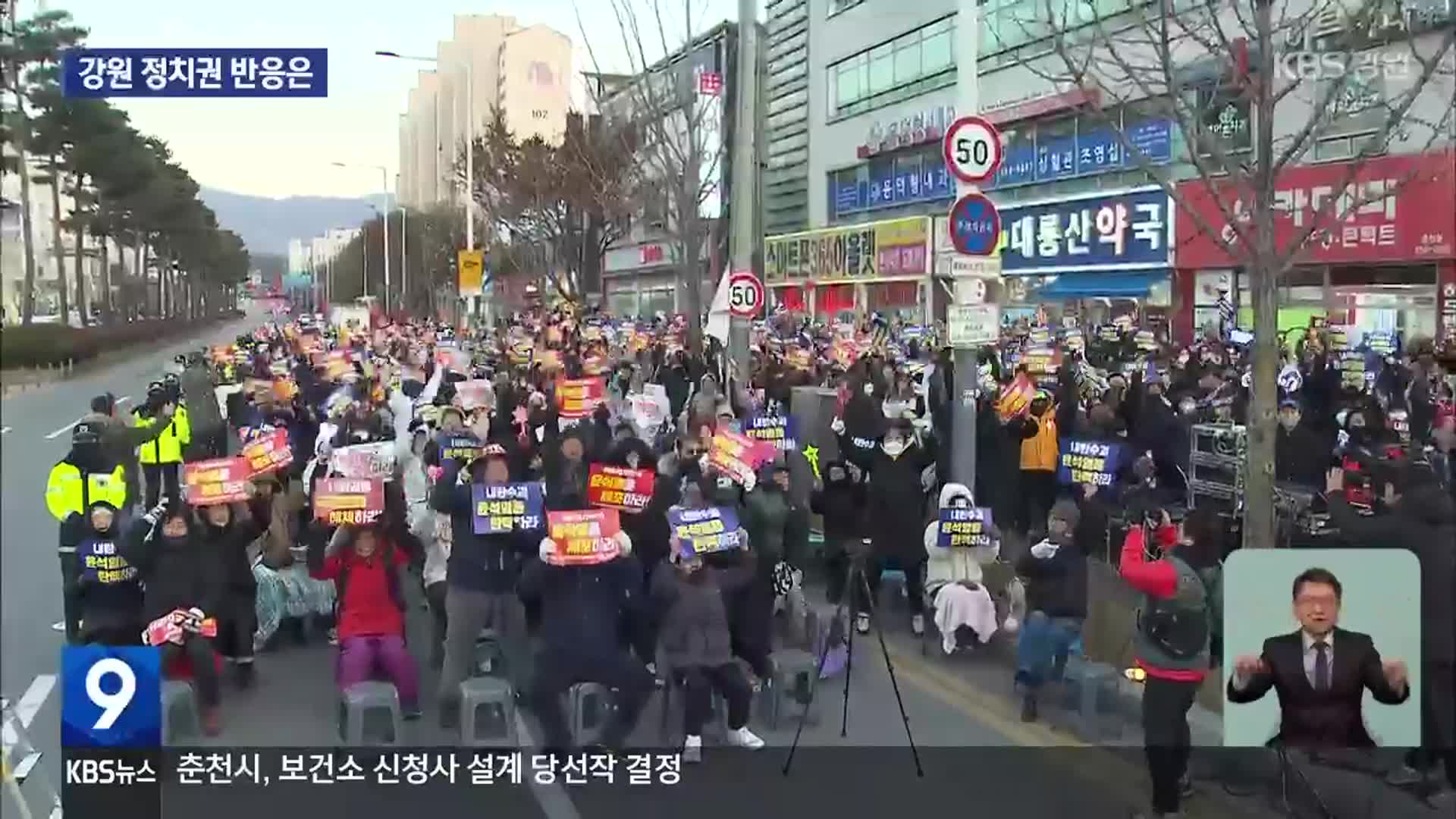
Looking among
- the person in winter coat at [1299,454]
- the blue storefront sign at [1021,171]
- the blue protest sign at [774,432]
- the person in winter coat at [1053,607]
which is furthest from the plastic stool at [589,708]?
the blue storefront sign at [1021,171]

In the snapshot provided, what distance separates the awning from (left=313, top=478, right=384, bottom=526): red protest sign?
24.4 metres

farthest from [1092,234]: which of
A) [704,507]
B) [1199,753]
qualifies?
[1199,753]

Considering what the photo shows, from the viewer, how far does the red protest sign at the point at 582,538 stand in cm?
759

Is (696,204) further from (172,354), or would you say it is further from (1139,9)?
(1139,9)

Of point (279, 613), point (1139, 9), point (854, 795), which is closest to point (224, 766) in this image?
point (854, 795)

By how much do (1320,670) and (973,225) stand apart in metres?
5.23

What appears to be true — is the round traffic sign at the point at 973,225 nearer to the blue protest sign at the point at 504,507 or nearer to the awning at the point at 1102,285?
the blue protest sign at the point at 504,507

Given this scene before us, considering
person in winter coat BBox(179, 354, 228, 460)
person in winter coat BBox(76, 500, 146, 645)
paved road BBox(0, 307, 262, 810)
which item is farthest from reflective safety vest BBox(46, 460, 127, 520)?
person in winter coat BBox(179, 354, 228, 460)

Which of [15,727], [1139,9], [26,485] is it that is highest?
[1139,9]

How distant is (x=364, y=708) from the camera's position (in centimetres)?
788

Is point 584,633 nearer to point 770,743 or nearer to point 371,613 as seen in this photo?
point 770,743

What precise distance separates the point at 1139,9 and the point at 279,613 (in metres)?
6.83

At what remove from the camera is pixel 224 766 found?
667 centimetres

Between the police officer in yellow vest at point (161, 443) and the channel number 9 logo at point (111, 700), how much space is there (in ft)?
25.6
